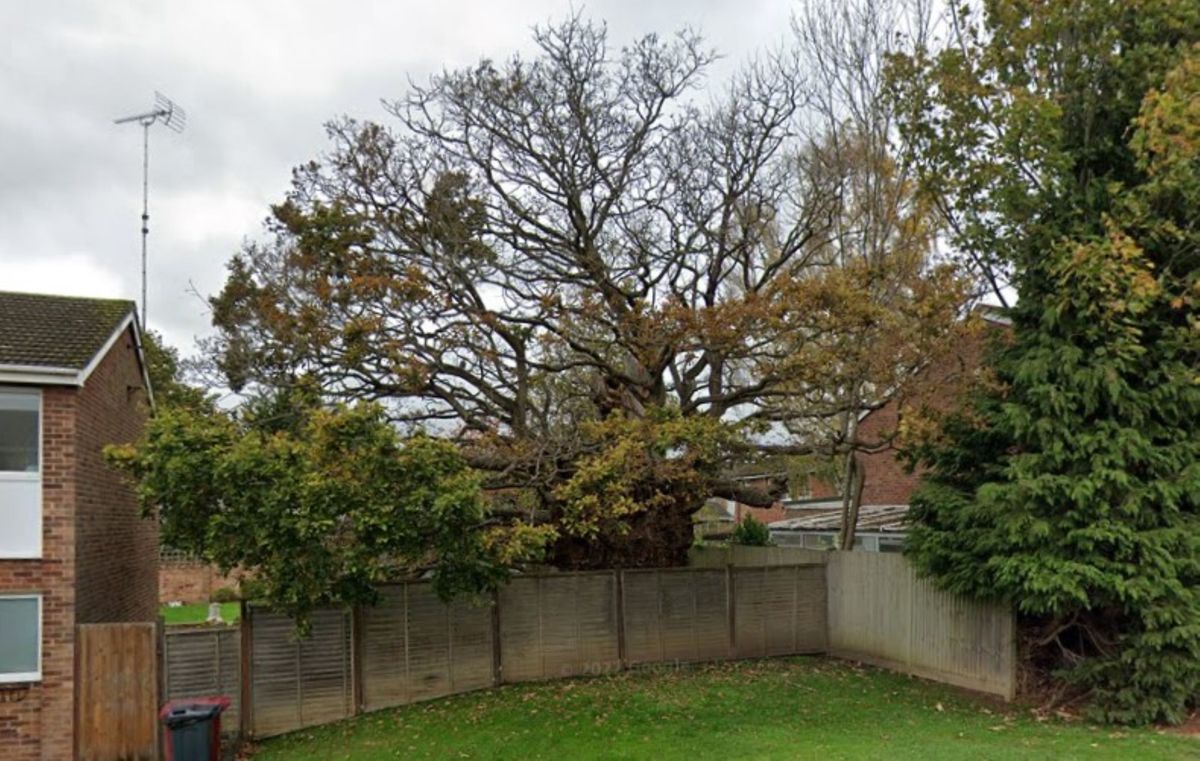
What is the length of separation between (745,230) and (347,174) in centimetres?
740

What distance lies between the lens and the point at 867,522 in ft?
74.4

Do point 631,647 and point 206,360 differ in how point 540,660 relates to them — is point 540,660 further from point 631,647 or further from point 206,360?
point 206,360

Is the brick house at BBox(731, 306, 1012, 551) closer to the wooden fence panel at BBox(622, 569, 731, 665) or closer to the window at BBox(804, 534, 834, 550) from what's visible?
the window at BBox(804, 534, 834, 550)

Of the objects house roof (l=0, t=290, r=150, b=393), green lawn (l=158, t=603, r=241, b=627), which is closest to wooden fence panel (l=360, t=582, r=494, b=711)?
house roof (l=0, t=290, r=150, b=393)

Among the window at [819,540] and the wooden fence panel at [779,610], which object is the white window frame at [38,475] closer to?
the wooden fence panel at [779,610]

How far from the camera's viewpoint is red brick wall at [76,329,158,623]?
1241 centimetres

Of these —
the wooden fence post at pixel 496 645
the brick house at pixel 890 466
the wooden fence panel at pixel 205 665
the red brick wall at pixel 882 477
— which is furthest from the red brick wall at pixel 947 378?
the wooden fence panel at pixel 205 665

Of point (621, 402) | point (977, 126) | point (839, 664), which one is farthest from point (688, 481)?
point (977, 126)

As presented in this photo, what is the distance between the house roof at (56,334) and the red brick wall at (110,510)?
1.73 feet

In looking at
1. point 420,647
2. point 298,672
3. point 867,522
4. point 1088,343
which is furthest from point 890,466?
point 298,672

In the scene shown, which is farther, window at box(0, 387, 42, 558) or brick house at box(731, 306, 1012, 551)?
brick house at box(731, 306, 1012, 551)

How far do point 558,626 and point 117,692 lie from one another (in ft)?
Result: 20.8

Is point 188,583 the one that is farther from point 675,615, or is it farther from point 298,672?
point 675,615

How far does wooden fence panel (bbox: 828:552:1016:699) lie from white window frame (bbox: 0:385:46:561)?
1287 cm
